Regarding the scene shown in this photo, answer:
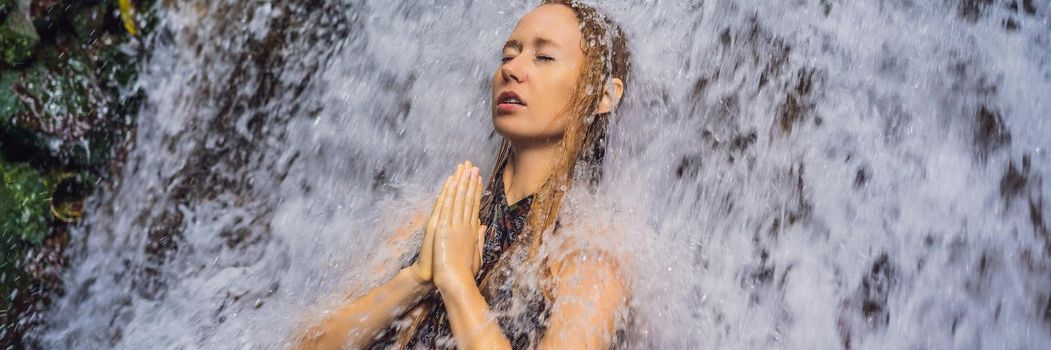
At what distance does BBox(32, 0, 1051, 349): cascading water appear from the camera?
8.37 feet

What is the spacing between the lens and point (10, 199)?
2785 millimetres

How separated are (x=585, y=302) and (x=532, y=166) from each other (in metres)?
0.47

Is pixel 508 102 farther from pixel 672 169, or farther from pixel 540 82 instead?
pixel 672 169

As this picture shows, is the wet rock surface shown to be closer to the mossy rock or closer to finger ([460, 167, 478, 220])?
the mossy rock

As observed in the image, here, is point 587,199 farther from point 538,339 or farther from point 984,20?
point 984,20

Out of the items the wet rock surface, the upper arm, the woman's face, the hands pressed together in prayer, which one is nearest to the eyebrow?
the woman's face

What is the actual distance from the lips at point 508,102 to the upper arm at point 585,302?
0.42 meters

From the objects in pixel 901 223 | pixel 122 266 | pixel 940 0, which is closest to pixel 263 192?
pixel 122 266

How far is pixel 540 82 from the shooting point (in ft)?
7.41

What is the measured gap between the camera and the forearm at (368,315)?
2.14 meters

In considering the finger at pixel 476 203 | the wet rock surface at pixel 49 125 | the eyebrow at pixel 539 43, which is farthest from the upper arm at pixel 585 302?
the wet rock surface at pixel 49 125

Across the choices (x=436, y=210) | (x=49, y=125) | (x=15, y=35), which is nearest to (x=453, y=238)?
(x=436, y=210)

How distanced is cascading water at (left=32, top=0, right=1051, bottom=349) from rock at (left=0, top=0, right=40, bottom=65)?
1.22 feet

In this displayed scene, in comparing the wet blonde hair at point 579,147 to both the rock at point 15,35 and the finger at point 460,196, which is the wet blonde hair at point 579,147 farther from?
the rock at point 15,35
